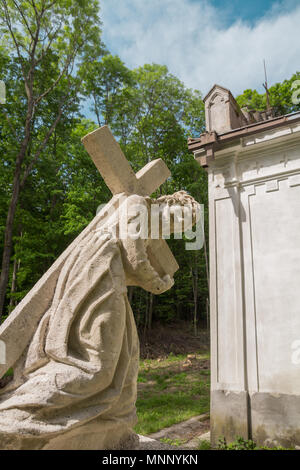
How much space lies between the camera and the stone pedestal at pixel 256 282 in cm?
514

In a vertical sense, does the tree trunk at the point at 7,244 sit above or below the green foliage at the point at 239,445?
above

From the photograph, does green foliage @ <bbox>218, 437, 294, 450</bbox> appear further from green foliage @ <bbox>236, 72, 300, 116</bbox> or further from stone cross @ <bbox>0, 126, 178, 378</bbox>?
green foliage @ <bbox>236, 72, 300, 116</bbox>

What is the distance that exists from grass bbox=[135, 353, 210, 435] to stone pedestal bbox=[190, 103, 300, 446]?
4.50 feet

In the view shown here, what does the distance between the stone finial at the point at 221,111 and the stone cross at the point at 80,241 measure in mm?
4381

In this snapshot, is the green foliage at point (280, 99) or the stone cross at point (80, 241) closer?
the stone cross at point (80, 241)

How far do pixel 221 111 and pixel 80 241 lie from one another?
577 cm

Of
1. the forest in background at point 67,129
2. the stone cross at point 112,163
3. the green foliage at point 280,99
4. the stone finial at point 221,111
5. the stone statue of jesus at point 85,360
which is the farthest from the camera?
the green foliage at point 280,99

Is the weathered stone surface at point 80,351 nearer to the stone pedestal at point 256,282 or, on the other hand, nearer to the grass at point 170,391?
the stone pedestal at point 256,282

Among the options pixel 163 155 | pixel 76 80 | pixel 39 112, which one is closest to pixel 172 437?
pixel 76 80

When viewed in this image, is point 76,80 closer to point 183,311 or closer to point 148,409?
point 148,409

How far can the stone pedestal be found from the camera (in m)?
5.14

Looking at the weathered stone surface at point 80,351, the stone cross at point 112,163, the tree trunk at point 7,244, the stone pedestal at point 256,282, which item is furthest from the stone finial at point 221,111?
the weathered stone surface at point 80,351

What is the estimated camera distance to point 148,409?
7.22 meters

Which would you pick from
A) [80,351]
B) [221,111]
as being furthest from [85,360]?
[221,111]
